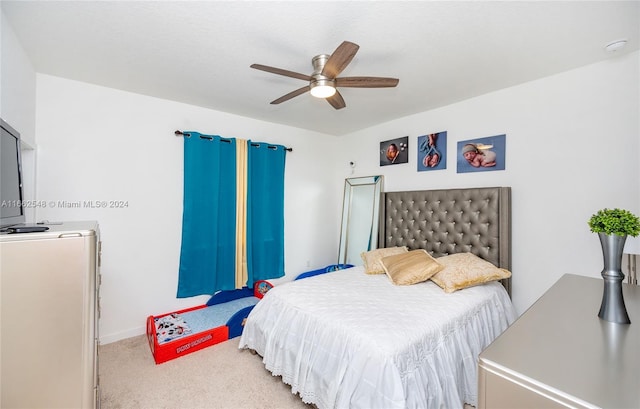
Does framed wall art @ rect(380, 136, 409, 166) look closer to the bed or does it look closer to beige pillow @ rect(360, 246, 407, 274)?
the bed

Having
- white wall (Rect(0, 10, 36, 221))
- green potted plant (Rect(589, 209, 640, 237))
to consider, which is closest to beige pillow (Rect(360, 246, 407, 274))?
green potted plant (Rect(589, 209, 640, 237))

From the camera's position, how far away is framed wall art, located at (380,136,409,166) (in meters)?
3.53

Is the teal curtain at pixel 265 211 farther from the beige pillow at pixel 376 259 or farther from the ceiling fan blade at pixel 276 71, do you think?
the ceiling fan blade at pixel 276 71

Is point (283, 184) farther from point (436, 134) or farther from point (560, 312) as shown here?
point (560, 312)

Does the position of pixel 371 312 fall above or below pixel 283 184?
below

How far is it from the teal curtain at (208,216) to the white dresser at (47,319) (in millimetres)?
2108

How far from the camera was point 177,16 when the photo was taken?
64.5 inches

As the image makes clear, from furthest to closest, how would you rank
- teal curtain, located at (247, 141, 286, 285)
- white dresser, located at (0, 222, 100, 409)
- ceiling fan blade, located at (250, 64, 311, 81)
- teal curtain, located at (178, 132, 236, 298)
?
1. teal curtain, located at (247, 141, 286, 285)
2. teal curtain, located at (178, 132, 236, 298)
3. ceiling fan blade, located at (250, 64, 311, 81)
4. white dresser, located at (0, 222, 100, 409)

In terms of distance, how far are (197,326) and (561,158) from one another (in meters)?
3.79

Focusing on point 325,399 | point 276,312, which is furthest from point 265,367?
point 325,399

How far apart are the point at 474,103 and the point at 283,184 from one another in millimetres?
2532

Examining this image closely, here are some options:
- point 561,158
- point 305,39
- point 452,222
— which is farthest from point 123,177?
point 561,158

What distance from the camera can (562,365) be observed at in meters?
0.78

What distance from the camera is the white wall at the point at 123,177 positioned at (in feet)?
7.99
